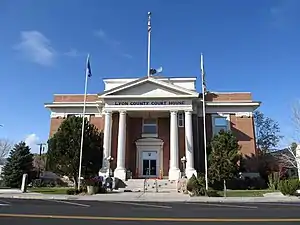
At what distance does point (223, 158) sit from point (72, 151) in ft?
50.0

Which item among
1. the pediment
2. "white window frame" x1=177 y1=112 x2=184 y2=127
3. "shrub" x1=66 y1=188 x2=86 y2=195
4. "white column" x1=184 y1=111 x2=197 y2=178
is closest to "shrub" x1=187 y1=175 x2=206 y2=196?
"white column" x1=184 y1=111 x2=197 y2=178

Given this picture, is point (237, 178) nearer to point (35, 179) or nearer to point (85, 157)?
point (85, 157)

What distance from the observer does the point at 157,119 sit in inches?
1581

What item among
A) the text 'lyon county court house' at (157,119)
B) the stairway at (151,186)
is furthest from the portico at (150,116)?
the stairway at (151,186)

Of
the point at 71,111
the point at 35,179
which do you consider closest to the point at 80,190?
the point at 35,179

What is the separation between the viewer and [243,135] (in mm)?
38156

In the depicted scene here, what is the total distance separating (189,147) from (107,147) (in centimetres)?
947

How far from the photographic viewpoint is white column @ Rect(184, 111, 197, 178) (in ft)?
111


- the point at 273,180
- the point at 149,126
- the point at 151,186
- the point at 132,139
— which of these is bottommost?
the point at 151,186

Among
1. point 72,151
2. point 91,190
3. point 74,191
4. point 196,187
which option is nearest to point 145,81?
point 72,151

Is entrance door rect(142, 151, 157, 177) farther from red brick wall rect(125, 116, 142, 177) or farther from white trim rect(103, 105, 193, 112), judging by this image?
white trim rect(103, 105, 193, 112)

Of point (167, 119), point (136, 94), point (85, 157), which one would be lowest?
point (85, 157)

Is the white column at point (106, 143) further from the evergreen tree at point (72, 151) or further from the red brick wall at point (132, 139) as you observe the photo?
the red brick wall at point (132, 139)

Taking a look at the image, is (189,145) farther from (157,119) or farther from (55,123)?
(55,123)
